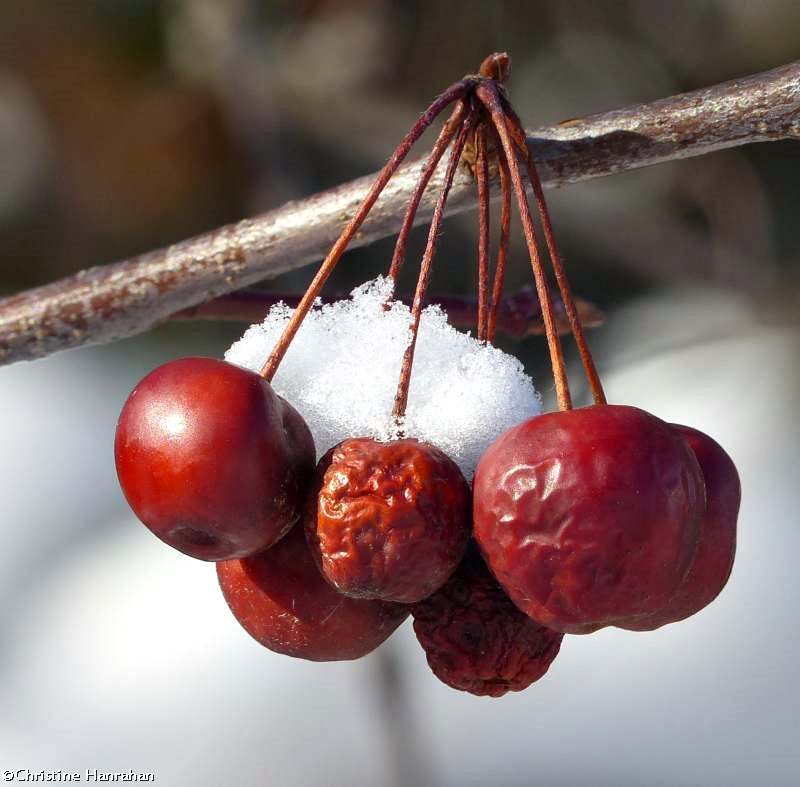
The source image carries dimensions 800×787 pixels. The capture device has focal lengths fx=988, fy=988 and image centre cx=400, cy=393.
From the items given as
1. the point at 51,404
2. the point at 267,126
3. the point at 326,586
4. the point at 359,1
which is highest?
the point at 359,1

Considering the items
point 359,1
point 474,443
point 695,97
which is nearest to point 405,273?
point 359,1

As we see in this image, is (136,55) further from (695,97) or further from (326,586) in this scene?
(326,586)

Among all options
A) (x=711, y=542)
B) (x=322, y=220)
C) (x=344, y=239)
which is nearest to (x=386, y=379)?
(x=344, y=239)

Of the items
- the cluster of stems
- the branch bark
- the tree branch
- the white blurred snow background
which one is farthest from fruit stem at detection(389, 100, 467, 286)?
the white blurred snow background

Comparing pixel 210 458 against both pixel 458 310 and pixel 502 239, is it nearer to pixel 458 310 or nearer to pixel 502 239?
pixel 502 239

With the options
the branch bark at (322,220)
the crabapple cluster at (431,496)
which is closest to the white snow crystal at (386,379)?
the crabapple cluster at (431,496)

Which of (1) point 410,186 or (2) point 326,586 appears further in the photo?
(1) point 410,186
